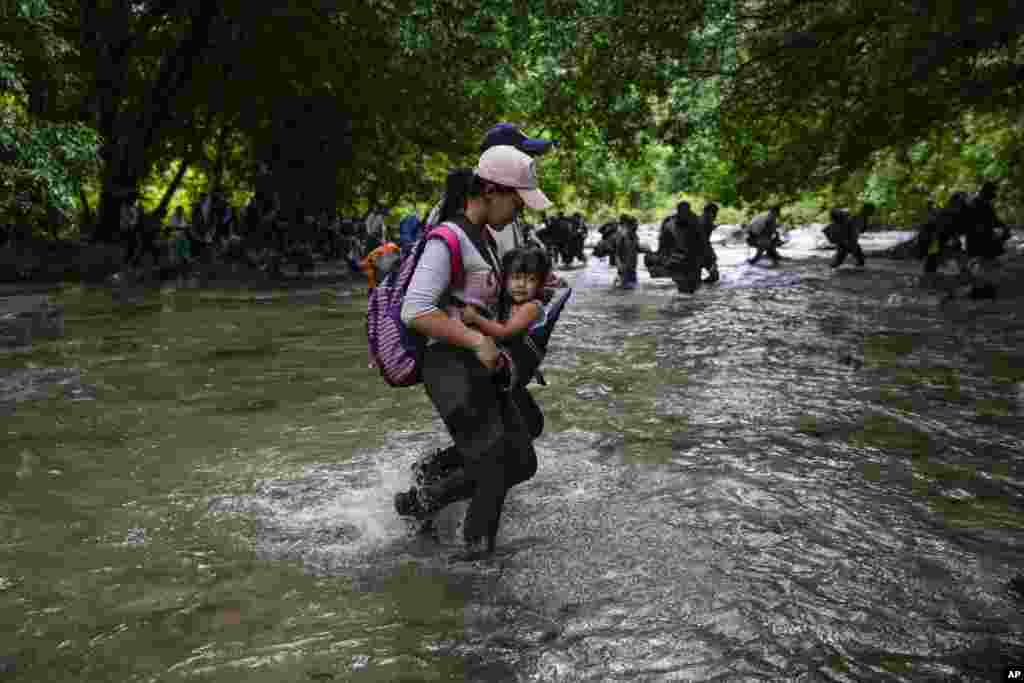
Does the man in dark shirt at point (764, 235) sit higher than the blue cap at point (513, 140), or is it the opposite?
the blue cap at point (513, 140)

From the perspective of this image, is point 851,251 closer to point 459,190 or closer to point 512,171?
point 459,190

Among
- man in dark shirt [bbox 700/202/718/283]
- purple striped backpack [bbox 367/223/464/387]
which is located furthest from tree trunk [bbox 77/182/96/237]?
purple striped backpack [bbox 367/223/464/387]

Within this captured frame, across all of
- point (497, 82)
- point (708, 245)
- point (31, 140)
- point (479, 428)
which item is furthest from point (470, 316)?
point (497, 82)

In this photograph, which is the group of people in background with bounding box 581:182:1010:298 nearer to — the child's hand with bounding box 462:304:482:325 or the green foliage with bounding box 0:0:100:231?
the green foliage with bounding box 0:0:100:231

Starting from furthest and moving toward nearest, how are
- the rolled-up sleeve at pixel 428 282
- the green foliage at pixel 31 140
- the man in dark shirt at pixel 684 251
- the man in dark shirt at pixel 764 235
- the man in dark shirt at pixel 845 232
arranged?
the man in dark shirt at pixel 764 235, the man in dark shirt at pixel 845 232, the man in dark shirt at pixel 684 251, the green foliage at pixel 31 140, the rolled-up sleeve at pixel 428 282

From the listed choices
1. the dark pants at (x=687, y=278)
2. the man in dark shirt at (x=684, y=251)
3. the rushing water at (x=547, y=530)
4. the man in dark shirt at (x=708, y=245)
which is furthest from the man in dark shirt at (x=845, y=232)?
the rushing water at (x=547, y=530)

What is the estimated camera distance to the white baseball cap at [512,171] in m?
3.83

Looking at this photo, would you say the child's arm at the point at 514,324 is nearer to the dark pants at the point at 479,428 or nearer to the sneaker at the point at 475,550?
the dark pants at the point at 479,428

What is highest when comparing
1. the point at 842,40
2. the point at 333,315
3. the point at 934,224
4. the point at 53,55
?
the point at 842,40

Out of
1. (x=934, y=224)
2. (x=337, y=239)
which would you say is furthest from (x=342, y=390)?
(x=337, y=239)

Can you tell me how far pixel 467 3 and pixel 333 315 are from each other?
6573mm

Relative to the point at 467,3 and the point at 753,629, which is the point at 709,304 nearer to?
the point at 467,3

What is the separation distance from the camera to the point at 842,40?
1547cm

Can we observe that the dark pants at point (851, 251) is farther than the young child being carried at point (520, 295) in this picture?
Yes
